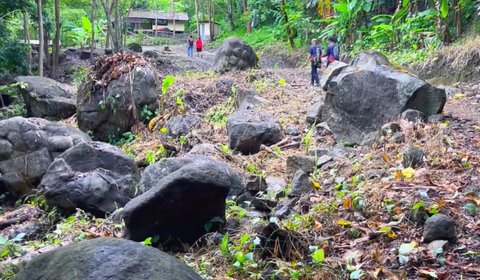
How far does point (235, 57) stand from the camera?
687 inches

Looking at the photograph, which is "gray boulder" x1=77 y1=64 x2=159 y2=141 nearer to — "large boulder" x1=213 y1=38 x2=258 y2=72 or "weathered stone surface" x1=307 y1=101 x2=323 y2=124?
"large boulder" x1=213 y1=38 x2=258 y2=72

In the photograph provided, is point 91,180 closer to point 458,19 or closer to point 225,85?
point 225,85

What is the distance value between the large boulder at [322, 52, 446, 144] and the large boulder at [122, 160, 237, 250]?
362cm

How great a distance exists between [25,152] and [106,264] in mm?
8031

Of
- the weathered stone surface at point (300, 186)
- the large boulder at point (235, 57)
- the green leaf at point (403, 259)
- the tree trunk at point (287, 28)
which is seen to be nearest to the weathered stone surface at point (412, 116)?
the weathered stone surface at point (300, 186)

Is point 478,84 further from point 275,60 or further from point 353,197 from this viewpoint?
point 275,60

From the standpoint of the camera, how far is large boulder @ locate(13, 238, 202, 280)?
9.98 ft

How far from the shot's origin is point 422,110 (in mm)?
8883

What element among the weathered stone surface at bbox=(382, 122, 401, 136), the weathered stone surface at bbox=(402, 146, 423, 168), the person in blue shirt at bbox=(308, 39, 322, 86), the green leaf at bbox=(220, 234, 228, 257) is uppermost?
the person in blue shirt at bbox=(308, 39, 322, 86)

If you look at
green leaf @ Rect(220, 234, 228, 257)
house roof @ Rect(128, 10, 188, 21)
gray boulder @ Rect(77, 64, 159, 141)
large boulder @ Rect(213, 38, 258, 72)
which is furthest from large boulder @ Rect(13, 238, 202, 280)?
house roof @ Rect(128, 10, 188, 21)

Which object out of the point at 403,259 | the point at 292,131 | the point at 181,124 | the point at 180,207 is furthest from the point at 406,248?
the point at 181,124

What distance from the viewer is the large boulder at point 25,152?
400 inches

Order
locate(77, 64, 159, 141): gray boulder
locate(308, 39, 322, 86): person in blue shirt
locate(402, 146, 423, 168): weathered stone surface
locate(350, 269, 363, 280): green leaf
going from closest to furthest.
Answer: locate(350, 269, 363, 280): green leaf → locate(402, 146, 423, 168): weathered stone surface → locate(77, 64, 159, 141): gray boulder → locate(308, 39, 322, 86): person in blue shirt

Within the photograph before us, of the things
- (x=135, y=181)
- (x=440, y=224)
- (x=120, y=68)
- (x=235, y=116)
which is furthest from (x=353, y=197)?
(x=120, y=68)
